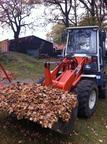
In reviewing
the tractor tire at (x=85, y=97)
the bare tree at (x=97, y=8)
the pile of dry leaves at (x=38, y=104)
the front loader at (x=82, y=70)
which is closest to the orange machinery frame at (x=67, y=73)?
the front loader at (x=82, y=70)

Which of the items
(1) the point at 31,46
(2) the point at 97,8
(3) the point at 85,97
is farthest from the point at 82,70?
(1) the point at 31,46

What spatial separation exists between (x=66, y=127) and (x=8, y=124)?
4.42ft

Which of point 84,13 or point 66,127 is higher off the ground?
point 84,13

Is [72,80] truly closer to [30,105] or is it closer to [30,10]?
[30,105]

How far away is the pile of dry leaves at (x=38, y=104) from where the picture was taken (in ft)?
9.57

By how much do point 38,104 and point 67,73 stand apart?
7.36 ft

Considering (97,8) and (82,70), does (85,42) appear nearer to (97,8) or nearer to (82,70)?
(82,70)

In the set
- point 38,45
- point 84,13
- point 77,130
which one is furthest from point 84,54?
point 38,45

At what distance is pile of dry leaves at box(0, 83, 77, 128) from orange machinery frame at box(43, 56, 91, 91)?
2.19 feet

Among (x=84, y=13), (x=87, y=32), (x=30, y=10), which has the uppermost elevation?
(x=30, y=10)

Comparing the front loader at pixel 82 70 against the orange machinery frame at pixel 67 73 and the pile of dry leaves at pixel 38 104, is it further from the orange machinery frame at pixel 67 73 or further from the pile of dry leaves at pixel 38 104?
the pile of dry leaves at pixel 38 104

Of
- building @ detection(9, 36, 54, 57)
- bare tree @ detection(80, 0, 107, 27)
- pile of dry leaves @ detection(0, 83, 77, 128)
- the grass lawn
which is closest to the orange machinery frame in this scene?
pile of dry leaves @ detection(0, 83, 77, 128)

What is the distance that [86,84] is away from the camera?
4.78m

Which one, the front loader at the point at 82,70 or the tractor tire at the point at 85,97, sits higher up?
the front loader at the point at 82,70
